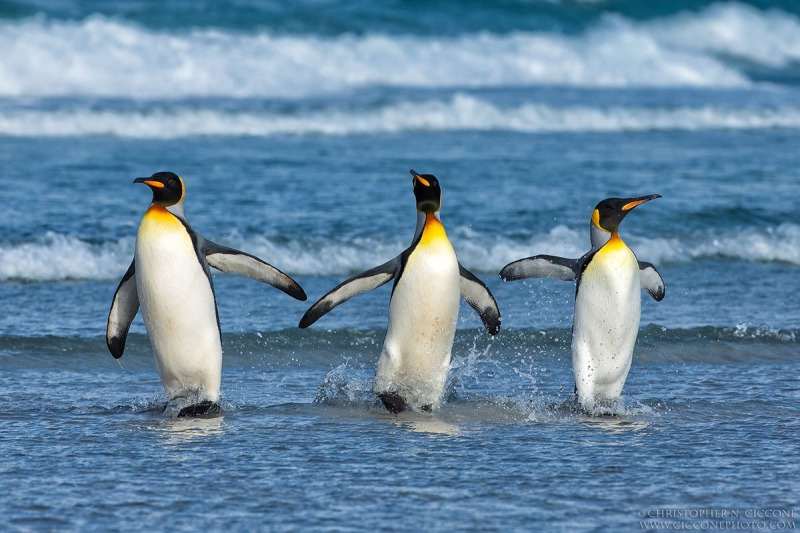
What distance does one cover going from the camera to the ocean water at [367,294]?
4387 millimetres

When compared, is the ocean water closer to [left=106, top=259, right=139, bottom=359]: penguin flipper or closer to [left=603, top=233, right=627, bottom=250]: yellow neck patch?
[left=106, top=259, right=139, bottom=359]: penguin flipper

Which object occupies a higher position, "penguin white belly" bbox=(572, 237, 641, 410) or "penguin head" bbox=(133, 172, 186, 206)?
"penguin head" bbox=(133, 172, 186, 206)

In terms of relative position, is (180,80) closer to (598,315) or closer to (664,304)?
(664,304)

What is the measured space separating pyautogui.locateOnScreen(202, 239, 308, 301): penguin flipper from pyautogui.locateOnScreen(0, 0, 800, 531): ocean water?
0.55 metres

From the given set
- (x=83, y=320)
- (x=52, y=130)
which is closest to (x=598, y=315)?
(x=83, y=320)

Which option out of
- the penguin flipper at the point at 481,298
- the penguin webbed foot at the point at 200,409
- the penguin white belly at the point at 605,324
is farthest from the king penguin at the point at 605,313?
the penguin webbed foot at the point at 200,409

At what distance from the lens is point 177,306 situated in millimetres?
5727

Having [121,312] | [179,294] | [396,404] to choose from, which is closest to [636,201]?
[396,404]

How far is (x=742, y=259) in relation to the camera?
406 inches

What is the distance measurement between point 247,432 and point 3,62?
19.0 metres

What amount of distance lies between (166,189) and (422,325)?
53.8 inches

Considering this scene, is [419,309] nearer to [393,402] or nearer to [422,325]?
[422,325]

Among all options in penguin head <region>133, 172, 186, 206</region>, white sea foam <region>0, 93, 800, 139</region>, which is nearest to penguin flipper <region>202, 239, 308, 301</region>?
penguin head <region>133, 172, 186, 206</region>

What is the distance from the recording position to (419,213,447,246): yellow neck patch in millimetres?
5855
